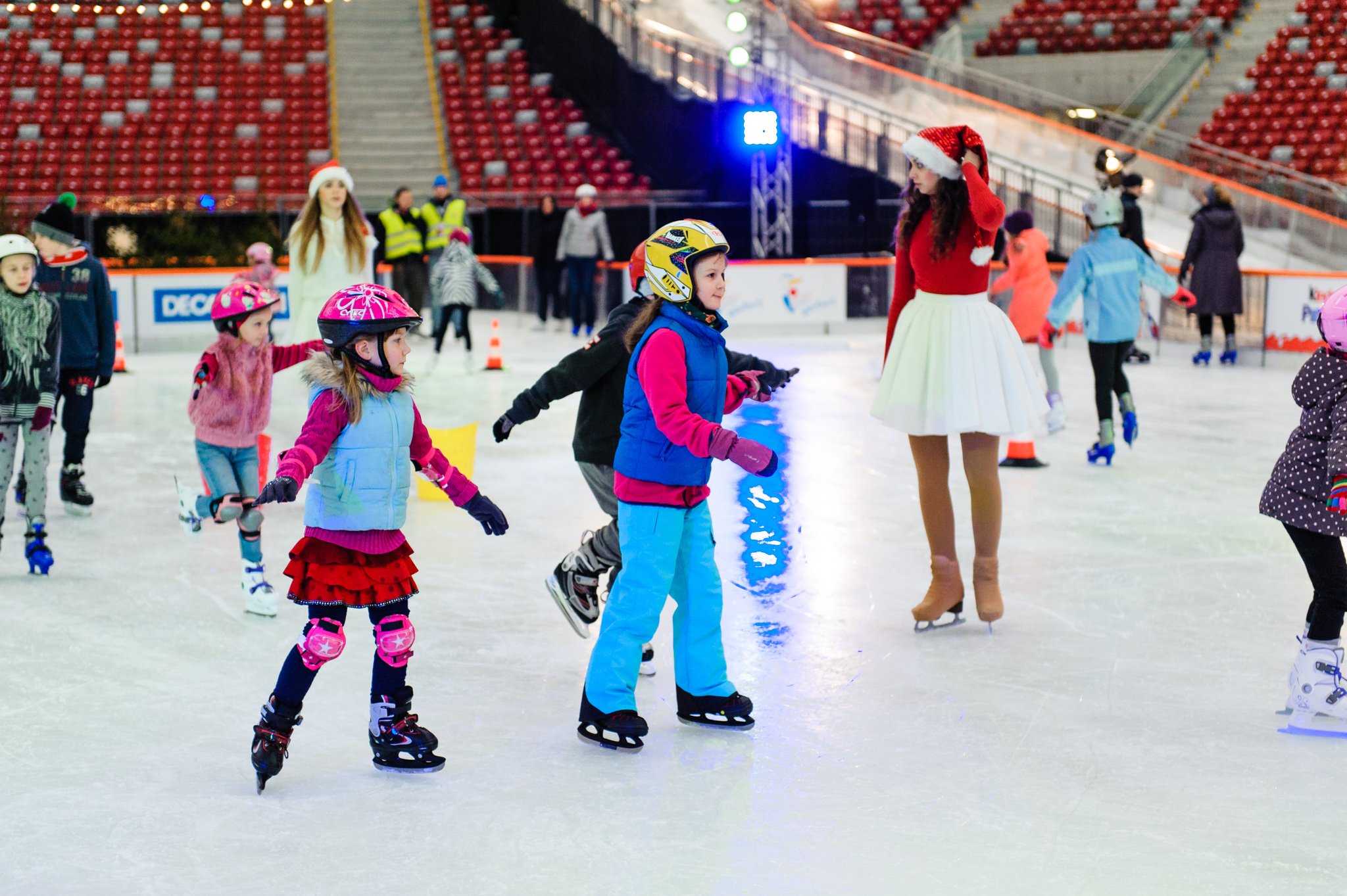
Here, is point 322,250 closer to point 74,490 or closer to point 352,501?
point 74,490

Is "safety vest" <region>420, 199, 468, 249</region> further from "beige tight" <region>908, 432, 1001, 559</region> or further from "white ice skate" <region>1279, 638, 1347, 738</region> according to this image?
"white ice skate" <region>1279, 638, 1347, 738</region>

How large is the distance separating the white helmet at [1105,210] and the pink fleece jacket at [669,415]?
17.1 feet

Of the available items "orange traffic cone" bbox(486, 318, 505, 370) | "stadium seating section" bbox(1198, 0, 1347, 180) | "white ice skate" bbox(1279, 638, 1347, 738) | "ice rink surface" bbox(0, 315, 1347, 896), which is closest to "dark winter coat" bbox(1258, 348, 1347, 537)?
"white ice skate" bbox(1279, 638, 1347, 738)

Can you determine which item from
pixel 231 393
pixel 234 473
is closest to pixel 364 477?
pixel 231 393

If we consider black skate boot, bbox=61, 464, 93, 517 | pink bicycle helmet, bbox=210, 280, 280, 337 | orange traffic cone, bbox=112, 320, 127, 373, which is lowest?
→ orange traffic cone, bbox=112, 320, 127, 373

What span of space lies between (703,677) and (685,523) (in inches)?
18.1

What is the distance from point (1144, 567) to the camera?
6.44 metres

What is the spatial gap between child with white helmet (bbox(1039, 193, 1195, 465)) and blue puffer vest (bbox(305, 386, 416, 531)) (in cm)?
547

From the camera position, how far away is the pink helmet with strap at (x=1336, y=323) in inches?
158

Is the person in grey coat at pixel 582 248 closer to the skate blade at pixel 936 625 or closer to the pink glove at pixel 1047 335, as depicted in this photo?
the pink glove at pixel 1047 335

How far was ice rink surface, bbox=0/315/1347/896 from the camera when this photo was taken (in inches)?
133

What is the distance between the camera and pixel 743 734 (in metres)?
4.32

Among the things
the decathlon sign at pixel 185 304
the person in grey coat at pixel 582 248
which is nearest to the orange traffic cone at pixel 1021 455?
the person in grey coat at pixel 582 248

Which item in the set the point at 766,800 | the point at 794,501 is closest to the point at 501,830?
the point at 766,800
